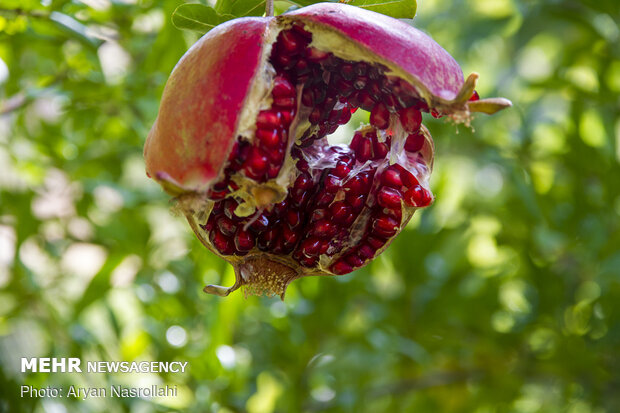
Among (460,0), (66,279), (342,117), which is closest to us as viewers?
(342,117)

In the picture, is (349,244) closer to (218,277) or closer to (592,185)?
(218,277)

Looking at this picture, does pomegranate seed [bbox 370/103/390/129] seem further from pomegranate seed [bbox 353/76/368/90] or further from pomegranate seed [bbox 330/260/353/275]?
pomegranate seed [bbox 330/260/353/275]

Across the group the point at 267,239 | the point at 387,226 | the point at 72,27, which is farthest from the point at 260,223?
the point at 72,27

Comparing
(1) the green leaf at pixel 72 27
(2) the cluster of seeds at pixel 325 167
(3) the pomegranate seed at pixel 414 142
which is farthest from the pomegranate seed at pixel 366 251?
(1) the green leaf at pixel 72 27

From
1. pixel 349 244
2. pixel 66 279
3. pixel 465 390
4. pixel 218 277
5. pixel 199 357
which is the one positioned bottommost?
pixel 465 390

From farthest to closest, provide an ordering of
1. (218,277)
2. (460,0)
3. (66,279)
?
(460,0) → (66,279) → (218,277)

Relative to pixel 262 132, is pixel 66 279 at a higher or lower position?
lower

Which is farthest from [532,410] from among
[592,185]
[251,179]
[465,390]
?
[251,179]
